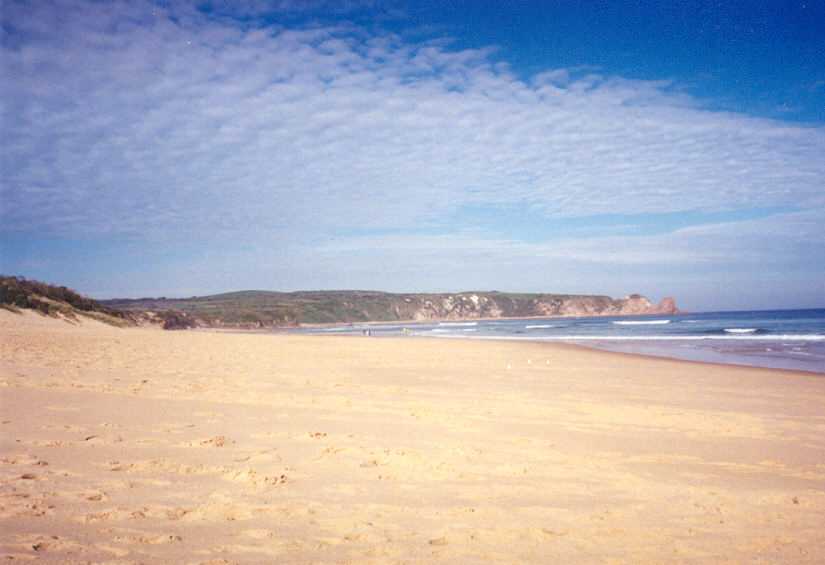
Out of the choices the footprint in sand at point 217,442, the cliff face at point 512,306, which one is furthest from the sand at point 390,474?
the cliff face at point 512,306

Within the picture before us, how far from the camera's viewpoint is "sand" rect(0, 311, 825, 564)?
12.3 feet

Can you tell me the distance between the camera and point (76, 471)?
4.90 meters

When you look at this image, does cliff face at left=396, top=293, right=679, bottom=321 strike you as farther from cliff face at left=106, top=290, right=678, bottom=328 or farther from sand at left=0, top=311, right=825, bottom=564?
sand at left=0, top=311, right=825, bottom=564

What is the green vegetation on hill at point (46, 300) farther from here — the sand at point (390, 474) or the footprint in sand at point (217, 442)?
the footprint in sand at point (217, 442)

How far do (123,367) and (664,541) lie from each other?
429 inches

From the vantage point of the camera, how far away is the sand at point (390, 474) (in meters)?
3.75

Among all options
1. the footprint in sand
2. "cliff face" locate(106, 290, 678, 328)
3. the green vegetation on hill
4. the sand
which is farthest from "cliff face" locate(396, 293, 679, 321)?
the footprint in sand

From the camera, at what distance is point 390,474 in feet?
17.4

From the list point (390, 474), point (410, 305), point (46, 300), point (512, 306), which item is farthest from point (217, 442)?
point (512, 306)

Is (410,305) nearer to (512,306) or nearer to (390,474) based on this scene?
(512,306)

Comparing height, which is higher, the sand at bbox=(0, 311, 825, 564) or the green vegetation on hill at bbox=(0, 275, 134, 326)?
the green vegetation on hill at bbox=(0, 275, 134, 326)

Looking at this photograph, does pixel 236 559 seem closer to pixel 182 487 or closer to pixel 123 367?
pixel 182 487

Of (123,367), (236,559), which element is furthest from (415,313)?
(236,559)

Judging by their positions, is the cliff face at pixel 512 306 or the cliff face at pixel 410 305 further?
the cliff face at pixel 512 306
